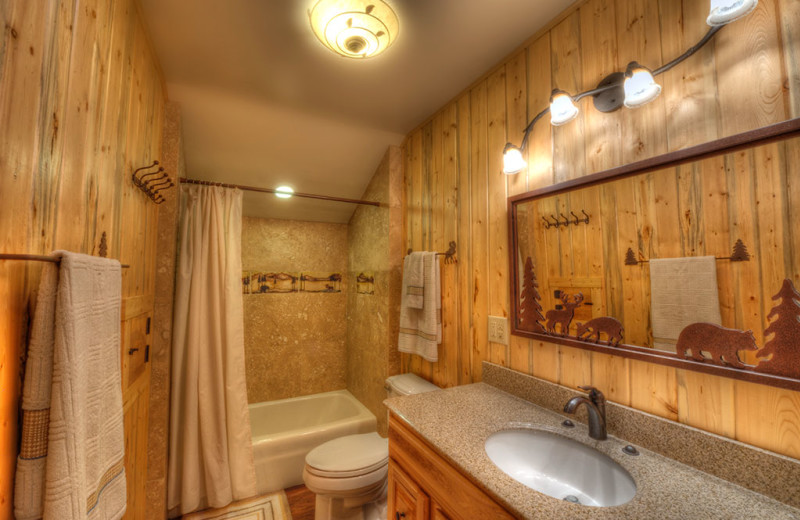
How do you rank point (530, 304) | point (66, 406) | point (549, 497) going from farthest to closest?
point (530, 304), point (549, 497), point (66, 406)

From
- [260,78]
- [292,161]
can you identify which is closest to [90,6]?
[260,78]

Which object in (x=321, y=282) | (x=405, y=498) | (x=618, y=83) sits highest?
(x=618, y=83)

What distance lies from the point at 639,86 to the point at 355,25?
0.98 m

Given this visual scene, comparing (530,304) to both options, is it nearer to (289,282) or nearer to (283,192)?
(283,192)

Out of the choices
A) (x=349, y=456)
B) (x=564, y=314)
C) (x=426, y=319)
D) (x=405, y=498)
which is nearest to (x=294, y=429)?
(x=349, y=456)

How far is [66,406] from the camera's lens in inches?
25.0

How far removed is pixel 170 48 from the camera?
5.01 feet

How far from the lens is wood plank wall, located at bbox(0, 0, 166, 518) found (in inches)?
23.5

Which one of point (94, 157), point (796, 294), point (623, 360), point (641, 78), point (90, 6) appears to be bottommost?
point (623, 360)

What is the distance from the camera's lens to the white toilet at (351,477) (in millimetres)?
1695

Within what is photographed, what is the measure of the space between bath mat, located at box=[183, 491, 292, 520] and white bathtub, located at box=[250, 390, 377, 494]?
94mm

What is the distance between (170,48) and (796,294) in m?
2.37

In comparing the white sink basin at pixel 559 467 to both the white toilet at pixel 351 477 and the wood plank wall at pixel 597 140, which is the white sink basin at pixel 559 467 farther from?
the white toilet at pixel 351 477

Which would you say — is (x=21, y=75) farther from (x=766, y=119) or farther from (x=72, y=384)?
(x=766, y=119)
